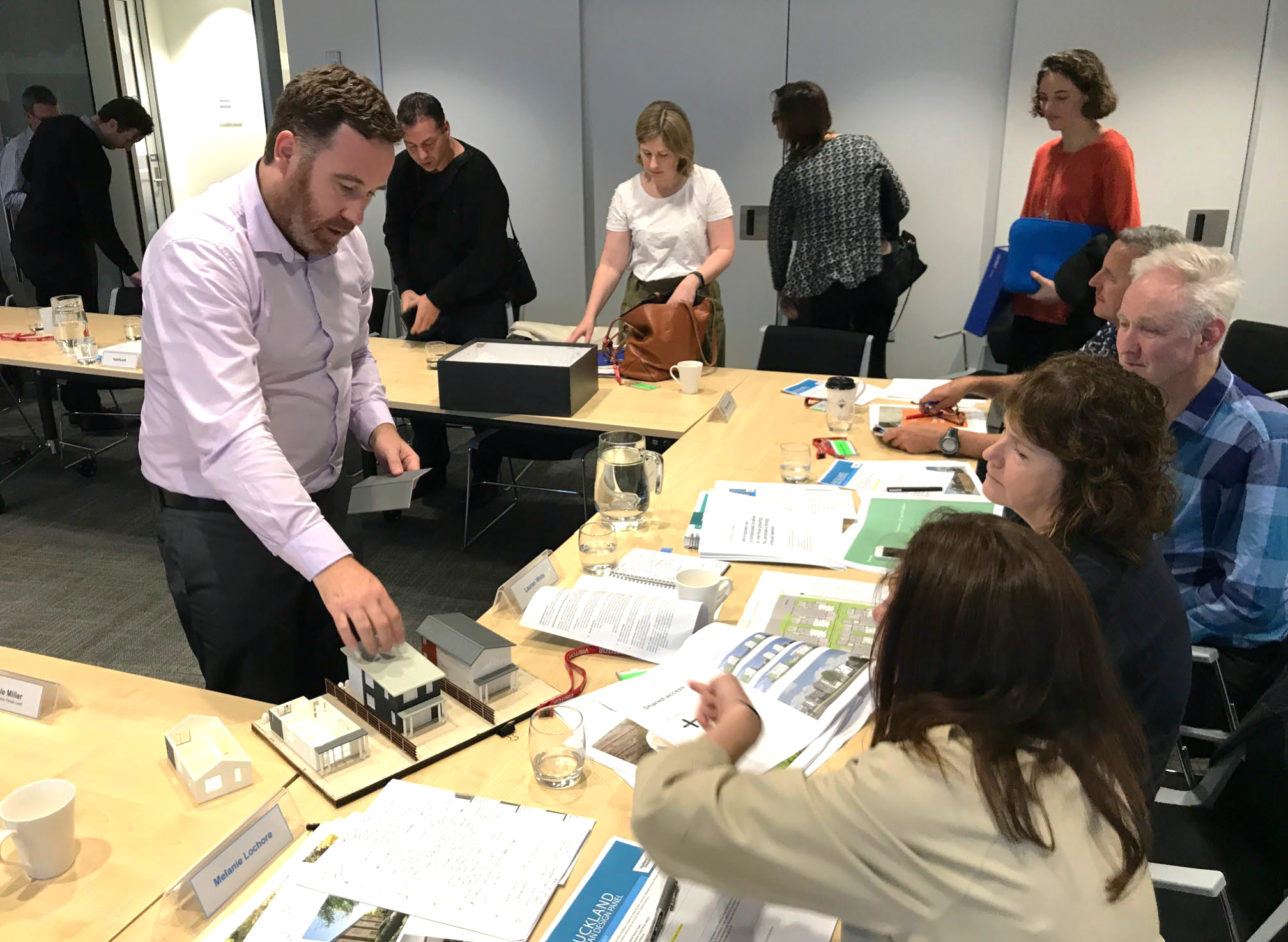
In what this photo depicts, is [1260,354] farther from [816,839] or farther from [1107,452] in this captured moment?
[816,839]

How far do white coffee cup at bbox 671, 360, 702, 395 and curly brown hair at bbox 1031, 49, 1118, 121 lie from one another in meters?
2.01

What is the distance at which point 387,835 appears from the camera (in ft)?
4.03

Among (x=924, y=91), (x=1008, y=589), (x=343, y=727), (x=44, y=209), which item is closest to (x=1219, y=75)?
(x=924, y=91)

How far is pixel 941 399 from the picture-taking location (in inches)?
118

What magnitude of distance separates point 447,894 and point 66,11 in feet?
25.1

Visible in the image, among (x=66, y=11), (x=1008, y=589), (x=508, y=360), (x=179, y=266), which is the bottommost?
(x=508, y=360)

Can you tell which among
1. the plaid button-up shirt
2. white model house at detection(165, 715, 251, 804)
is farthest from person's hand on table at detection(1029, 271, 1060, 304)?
white model house at detection(165, 715, 251, 804)

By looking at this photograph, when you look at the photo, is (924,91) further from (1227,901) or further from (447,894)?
(447,894)

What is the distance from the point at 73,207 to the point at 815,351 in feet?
14.7

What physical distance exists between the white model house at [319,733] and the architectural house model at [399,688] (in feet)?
0.14

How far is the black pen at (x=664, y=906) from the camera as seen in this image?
1.10 m

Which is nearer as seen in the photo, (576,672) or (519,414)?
(576,672)

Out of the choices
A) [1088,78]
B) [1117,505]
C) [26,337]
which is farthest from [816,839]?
[26,337]

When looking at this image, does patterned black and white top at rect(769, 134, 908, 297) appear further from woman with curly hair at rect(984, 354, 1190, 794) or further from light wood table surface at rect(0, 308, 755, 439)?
woman with curly hair at rect(984, 354, 1190, 794)
